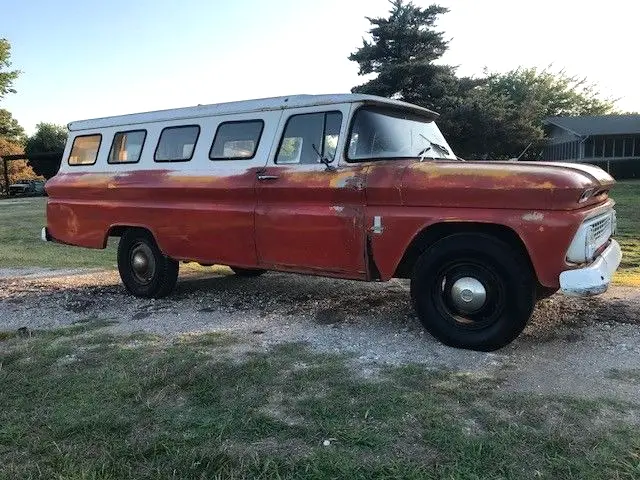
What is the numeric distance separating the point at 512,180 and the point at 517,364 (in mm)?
1305

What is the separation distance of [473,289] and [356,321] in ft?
4.46

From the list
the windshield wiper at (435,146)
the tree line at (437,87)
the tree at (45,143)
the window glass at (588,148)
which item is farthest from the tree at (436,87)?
the tree at (45,143)

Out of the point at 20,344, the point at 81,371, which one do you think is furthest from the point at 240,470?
the point at 20,344

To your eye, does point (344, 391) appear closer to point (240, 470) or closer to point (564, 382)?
point (240, 470)

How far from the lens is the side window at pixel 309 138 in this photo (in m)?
5.05

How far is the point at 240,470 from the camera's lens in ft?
9.02

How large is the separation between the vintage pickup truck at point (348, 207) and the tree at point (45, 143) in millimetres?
51660

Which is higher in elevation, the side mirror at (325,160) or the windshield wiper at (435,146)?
the windshield wiper at (435,146)

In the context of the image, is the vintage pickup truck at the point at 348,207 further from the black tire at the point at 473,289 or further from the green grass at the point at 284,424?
the green grass at the point at 284,424

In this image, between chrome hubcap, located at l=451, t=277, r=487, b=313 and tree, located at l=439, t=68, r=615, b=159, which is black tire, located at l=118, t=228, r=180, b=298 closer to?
chrome hubcap, located at l=451, t=277, r=487, b=313

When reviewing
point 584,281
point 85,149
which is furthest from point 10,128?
point 584,281

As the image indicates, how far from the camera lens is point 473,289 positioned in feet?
Result: 14.4

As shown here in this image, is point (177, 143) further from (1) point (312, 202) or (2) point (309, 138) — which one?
(1) point (312, 202)

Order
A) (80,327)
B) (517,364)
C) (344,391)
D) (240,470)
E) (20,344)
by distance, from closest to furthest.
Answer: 1. (240,470)
2. (344,391)
3. (517,364)
4. (20,344)
5. (80,327)
